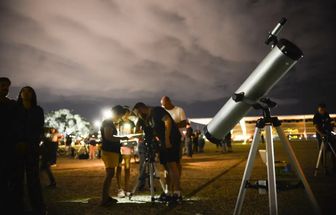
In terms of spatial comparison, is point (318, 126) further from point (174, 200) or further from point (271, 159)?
point (271, 159)

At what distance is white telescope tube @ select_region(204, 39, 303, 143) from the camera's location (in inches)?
122

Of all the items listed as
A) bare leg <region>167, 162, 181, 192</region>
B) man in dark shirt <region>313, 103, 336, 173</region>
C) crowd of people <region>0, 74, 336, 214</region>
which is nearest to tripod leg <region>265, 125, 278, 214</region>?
crowd of people <region>0, 74, 336, 214</region>

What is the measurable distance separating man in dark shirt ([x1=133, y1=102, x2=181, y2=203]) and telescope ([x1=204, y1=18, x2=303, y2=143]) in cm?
197

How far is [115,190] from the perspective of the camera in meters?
7.38

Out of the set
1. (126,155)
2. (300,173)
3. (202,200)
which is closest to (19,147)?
(126,155)

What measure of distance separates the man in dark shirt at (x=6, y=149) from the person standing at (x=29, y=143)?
0.09 m

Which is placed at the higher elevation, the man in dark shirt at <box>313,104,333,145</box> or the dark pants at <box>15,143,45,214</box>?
the man in dark shirt at <box>313,104,333,145</box>

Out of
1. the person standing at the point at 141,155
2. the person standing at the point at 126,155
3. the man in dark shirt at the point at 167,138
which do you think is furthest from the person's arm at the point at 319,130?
the person standing at the point at 126,155

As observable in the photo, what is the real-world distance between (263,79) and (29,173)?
11.7 ft

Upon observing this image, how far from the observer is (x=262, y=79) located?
3.27 metres

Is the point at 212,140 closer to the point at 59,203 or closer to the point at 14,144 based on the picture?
the point at 14,144

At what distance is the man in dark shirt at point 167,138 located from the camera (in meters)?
5.66

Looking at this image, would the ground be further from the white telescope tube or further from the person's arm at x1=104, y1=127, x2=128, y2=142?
the white telescope tube

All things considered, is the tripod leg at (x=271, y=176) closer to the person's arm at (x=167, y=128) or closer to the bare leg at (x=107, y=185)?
the person's arm at (x=167, y=128)
